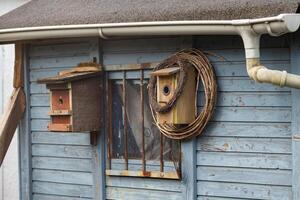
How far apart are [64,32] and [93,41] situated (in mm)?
495

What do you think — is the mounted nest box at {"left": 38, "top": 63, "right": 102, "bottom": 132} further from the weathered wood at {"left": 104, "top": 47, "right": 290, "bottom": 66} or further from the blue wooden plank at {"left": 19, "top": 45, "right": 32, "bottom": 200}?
the blue wooden plank at {"left": 19, "top": 45, "right": 32, "bottom": 200}

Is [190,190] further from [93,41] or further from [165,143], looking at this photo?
[93,41]

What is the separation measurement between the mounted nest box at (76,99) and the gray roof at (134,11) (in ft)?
1.57

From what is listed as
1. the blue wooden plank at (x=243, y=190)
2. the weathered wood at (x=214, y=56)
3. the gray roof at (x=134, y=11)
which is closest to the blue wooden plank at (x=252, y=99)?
the weathered wood at (x=214, y=56)

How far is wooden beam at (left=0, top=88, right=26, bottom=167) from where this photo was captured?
6613 millimetres

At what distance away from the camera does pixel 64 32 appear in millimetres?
5785

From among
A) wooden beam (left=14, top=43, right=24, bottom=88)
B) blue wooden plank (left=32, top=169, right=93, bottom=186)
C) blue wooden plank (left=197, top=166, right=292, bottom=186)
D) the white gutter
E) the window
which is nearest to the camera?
the white gutter

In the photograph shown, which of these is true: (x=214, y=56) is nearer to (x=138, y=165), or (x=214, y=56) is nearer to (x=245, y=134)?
(x=245, y=134)

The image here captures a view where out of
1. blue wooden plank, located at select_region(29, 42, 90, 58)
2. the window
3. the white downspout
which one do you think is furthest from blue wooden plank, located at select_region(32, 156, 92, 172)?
the white downspout

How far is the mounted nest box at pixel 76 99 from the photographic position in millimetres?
5875

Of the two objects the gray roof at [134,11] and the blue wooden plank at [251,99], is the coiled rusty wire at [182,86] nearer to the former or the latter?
the blue wooden plank at [251,99]

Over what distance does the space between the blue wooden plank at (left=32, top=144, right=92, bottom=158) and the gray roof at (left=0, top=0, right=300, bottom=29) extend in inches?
45.8

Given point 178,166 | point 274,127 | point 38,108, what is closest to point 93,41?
point 38,108

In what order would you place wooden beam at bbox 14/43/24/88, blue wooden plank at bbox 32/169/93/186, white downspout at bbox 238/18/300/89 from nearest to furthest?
white downspout at bbox 238/18/300/89, blue wooden plank at bbox 32/169/93/186, wooden beam at bbox 14/43/24/88
